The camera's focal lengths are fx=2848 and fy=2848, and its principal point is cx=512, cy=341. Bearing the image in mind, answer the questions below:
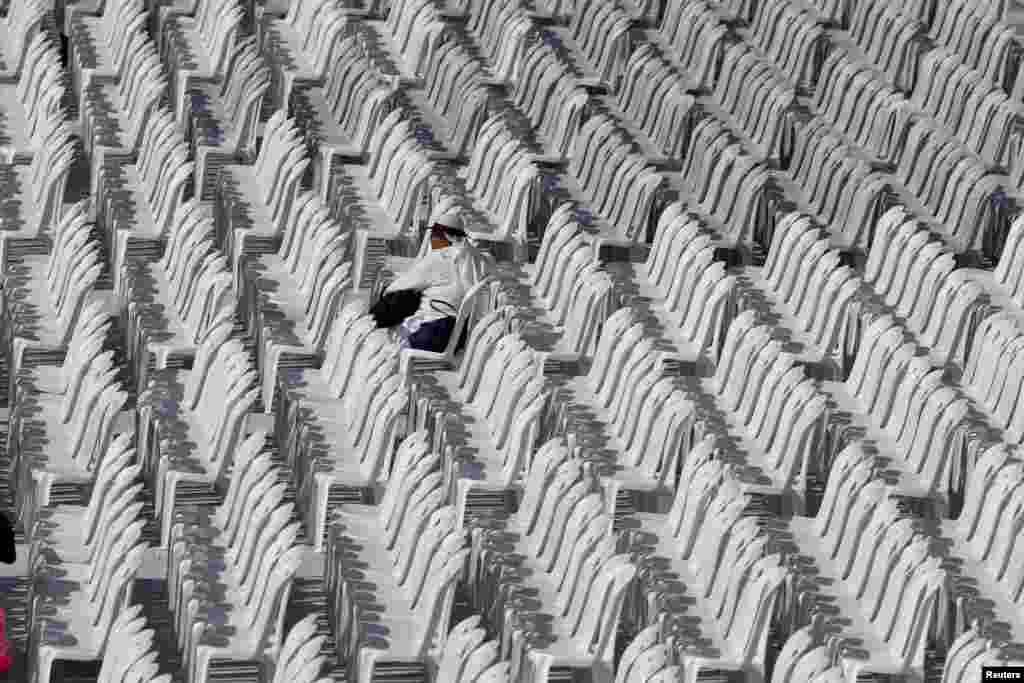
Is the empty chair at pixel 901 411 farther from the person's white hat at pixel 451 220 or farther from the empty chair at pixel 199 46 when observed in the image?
the empty chair at pixel 199 46

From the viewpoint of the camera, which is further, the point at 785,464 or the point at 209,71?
the point at 209,71

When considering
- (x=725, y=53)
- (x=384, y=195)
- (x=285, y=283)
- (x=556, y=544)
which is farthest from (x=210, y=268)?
(x=725, y=53)

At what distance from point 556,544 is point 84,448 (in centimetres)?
239

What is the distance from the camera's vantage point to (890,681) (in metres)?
9.57

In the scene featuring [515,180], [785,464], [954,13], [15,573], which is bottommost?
[15,573]

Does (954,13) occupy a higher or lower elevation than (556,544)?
higher

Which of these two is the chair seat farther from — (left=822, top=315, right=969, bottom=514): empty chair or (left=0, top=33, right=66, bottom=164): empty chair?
(left=822, top=315, right=969, bottom=514): empty chair

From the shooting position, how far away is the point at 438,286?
1248cm

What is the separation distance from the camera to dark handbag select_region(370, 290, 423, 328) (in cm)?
1230

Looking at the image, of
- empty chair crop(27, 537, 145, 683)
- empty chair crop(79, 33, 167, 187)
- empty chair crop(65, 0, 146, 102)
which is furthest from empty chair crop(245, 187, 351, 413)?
empty chair crop(65, 0, 146, 102)

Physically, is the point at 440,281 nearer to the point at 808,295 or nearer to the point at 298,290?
A: the point at 298,290

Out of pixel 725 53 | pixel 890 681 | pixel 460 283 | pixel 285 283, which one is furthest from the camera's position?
pixel 725 53

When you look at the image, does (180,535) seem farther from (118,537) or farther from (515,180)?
(515,180)

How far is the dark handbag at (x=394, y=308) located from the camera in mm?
12305
